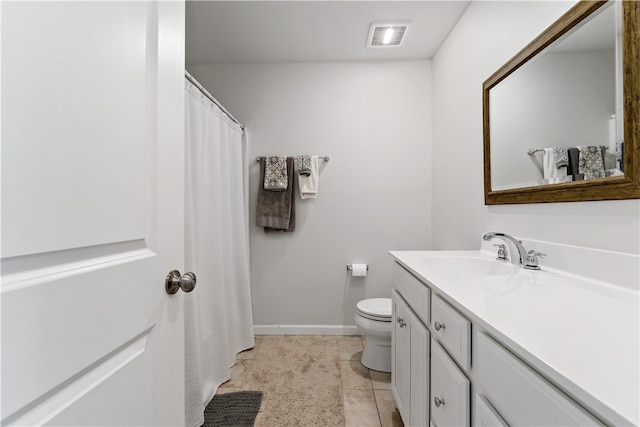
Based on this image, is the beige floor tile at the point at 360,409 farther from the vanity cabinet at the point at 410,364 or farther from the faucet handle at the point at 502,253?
the faucet handle at the point at 502,253

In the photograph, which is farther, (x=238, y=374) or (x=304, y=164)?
(x=304, y=164)

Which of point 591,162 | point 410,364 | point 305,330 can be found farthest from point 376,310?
point 591,162

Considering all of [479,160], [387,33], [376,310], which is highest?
[387,33]

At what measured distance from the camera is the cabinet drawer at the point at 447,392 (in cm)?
76

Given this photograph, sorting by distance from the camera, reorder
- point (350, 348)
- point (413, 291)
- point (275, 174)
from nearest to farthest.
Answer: point (413, 291), point (350, 348), point (275, 174)

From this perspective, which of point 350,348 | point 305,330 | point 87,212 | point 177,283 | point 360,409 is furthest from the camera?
point 305,330

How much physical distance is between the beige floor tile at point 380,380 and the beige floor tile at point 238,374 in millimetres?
831

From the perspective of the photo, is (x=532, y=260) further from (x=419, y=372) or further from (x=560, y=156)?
(x=419, y=372)

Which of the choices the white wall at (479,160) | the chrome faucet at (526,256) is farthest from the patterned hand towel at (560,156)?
the chrome faucet at (526,256)

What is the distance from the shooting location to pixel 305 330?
8.05 feet

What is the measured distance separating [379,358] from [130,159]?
6.16ft

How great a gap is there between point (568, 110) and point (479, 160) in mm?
604

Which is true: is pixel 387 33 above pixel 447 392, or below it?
above

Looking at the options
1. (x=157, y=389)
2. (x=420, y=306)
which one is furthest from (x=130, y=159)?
(x=420, y=306)
